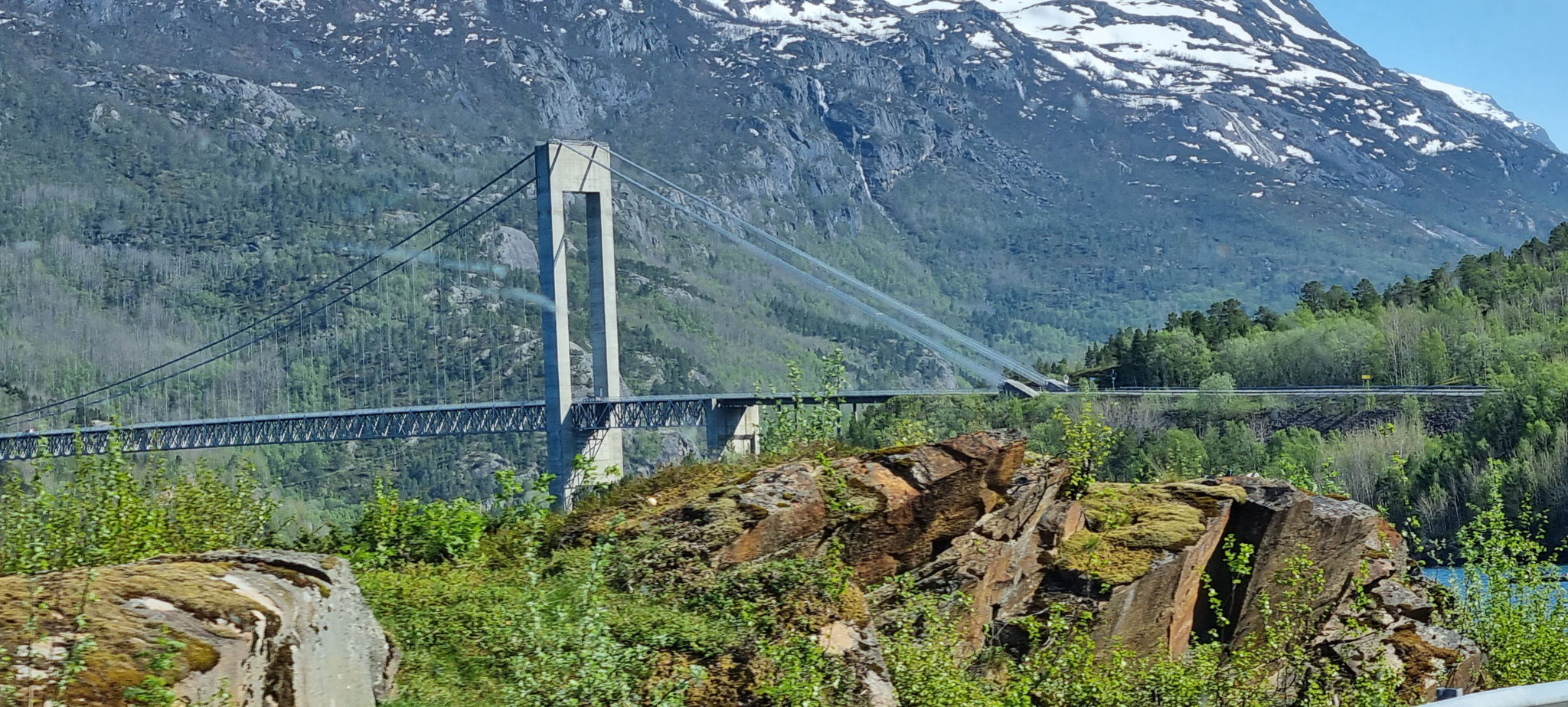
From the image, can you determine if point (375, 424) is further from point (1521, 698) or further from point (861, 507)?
point (1521, 698)

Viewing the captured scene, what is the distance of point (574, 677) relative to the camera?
5906mm

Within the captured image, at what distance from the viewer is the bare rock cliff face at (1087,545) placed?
7.77m

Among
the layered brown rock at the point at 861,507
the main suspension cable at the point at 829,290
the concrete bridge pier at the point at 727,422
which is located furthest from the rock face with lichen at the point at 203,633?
the main suspension cable at the point at 829,290

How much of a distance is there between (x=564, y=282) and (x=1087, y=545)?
121ft

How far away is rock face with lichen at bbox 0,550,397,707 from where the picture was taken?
4.94 meters

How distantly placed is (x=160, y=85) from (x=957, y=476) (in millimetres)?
184490

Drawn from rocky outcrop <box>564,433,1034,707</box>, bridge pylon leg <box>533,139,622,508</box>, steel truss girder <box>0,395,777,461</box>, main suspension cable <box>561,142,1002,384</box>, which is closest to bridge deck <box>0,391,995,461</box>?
steel truss girder <box>0,395,777,461</box>

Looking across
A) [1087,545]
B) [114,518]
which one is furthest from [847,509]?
[114,518]

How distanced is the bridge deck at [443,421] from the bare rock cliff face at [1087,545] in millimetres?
35826

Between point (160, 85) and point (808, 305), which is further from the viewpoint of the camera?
point (160, 85)

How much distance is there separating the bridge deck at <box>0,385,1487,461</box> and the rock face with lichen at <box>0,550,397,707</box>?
127 ft

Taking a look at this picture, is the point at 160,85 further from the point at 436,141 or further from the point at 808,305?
the point at 808,305

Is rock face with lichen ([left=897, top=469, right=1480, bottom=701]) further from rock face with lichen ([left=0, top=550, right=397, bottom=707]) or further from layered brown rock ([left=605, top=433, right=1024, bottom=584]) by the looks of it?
rock face with lichen ([left=0, top=550, right=397, bottom=707])

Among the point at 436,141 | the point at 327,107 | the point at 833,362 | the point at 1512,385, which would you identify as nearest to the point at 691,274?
the point at 436,141
